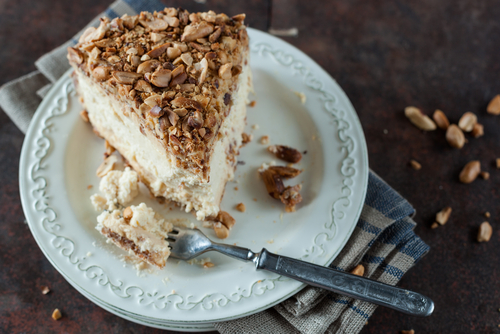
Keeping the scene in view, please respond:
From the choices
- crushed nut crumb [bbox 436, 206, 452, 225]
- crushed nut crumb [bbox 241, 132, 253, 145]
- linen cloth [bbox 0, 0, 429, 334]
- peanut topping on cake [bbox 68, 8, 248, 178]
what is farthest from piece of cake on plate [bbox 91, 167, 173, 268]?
crushed nut crumb [bbox 436, 206, 452, 225]

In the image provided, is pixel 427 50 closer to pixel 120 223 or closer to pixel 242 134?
pixel 242 134

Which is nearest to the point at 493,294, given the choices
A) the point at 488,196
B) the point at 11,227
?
the point at 488,196

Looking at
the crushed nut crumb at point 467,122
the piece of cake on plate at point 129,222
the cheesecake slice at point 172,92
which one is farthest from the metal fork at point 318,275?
the crushed nut crumb at point 467,122

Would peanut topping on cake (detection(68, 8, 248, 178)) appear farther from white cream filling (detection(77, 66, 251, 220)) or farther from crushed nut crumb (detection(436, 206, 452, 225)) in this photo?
crushed nut crumb (detection(436, 206, 452, 225))

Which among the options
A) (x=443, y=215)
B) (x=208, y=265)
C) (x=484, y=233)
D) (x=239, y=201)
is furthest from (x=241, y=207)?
(x=484, y=233)

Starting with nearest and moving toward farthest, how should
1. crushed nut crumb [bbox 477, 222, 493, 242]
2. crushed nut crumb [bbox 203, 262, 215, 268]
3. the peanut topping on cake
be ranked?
the peanut topping on cake → crushed nut crumb [bbox 203, 262, 215, 268] → crushed nut crumb [bbox 477, 222, 493, 242]

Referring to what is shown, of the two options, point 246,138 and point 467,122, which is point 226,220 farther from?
point 467,122
